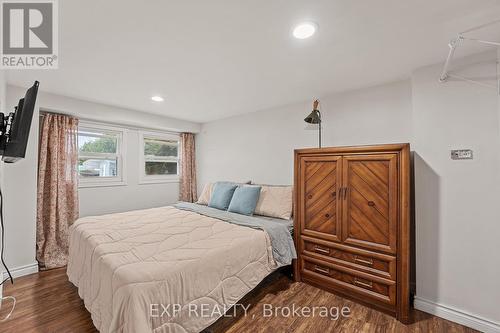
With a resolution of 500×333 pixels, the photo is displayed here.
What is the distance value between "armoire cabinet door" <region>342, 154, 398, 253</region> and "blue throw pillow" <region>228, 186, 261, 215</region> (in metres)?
1.23

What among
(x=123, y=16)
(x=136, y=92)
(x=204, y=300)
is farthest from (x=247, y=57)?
(x=204, y=300)

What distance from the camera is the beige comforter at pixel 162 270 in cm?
130

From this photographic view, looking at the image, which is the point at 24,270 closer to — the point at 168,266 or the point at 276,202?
the point at 168,266

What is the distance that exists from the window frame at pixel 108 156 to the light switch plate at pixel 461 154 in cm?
439

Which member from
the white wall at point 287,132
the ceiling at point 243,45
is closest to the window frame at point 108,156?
the ceiling at point 243,45

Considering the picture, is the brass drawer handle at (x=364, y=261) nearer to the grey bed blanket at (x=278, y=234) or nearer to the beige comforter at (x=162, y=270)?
the grey bed blanket at (x=278, y=234)

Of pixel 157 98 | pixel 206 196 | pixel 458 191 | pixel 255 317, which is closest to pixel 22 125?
pixel 157 98

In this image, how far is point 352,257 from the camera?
215 centimetres

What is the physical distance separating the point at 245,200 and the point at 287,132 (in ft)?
4.05

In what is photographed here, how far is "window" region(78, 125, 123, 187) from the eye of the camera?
133 inches

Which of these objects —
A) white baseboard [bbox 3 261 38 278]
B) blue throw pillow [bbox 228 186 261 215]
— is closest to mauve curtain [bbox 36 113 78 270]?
white baseboard [bbox 3 261 38 278]

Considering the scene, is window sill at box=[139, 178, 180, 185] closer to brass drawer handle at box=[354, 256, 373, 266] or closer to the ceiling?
the ceiling

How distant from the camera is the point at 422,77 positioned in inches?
82.2

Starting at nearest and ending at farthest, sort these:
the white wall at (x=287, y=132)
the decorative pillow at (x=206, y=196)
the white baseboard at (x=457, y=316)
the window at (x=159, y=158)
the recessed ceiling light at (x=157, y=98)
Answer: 1. the white baseboard at (x=457, y=316)
2. the white wall at (x=287, y=132)
3. the recessed ceiling light at (x=157, y=98)
4. the decorative pillow at (x=206, y=196)
5. the window at (x=159, y=158)
